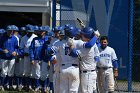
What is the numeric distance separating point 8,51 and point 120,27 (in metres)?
3.63

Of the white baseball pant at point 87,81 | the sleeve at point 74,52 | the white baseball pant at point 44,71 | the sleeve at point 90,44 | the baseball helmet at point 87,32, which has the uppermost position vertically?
the baseball helmet at point 87,32

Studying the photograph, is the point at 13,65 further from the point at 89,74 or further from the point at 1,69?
the point at 89,74

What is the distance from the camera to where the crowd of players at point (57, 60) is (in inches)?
457

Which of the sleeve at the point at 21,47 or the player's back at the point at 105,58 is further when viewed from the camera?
the sleeve at the point at 21,47

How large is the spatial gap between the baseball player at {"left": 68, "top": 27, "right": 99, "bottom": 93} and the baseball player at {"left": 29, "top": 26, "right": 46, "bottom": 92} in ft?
13.3

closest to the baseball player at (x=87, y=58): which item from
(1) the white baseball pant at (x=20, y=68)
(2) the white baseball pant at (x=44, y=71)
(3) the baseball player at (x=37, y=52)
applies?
(2) the white baseball pant at (x=44, y=71)

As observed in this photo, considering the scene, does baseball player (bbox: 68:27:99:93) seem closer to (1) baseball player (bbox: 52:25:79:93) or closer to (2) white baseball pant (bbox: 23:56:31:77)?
(1) baseball player (bbox: 52:25:79:93)

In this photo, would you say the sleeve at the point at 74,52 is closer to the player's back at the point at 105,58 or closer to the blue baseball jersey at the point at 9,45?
the player's back at the point at 105,58

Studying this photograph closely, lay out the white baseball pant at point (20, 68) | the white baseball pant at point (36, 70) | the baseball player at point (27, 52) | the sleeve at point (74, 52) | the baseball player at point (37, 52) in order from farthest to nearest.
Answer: the white baseball pant at point (20, 68) < the baseball player at point (27, 52) < the white baseball pant at point (36, 70) < the baseball player at point (37, 52) < the sleeve at point (74, 52)

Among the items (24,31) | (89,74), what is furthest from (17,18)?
(89,74)

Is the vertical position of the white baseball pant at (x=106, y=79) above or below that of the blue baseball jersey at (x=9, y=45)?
below

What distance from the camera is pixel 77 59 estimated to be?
11.6m

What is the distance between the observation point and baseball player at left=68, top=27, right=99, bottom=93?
11594 mm

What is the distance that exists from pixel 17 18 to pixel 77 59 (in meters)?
15.1
